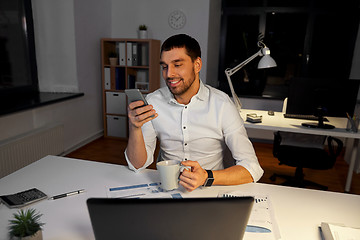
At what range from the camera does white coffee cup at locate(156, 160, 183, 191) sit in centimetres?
105

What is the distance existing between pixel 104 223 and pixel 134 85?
3706 millimetres

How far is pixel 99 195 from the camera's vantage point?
3.65ft

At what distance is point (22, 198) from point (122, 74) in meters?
3.21

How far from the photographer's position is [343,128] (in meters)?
2.53

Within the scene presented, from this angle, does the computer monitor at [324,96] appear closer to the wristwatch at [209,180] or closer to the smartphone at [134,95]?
the wristwatch at [209,180]

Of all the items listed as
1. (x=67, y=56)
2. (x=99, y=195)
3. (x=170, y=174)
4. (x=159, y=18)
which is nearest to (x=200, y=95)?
(x=170, y=174)

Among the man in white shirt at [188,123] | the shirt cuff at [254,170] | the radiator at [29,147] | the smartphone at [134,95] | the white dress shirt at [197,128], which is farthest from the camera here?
the radiator at [29,147]

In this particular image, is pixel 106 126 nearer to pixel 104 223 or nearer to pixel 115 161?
pixel 115 161

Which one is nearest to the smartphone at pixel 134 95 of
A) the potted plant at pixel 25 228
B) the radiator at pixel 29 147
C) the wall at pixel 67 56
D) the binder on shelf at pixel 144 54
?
the potted plant at pixel 25 228

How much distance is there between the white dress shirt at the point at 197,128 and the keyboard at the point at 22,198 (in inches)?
22.0

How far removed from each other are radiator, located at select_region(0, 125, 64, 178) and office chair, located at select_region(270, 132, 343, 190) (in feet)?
7.81

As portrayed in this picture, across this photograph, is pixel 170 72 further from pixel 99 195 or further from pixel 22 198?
pixel 22 198

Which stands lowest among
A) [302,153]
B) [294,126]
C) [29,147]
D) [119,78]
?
[29,147]

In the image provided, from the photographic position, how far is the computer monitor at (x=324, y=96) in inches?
96.5
